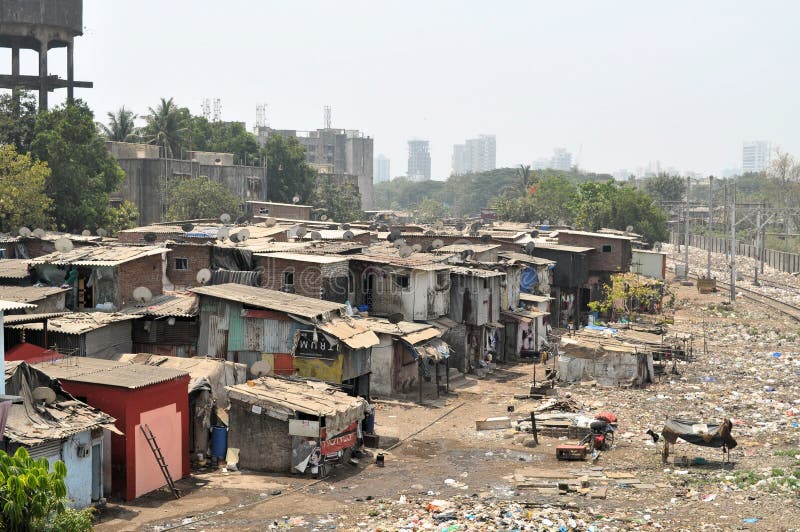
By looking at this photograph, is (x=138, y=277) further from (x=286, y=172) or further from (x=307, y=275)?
(x=286, y=172)

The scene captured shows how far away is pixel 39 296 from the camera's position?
76.9 feet

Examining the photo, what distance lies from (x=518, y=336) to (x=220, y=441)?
17204 millimetres

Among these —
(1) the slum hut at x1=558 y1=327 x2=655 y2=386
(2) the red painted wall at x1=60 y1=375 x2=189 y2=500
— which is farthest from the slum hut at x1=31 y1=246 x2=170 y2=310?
(1) the slum hut at x1=558 y1=327 x2=655 y2=386

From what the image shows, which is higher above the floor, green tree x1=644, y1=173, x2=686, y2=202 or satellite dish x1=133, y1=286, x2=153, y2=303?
green tree x1=644, y1=173, x2=686, y2=202

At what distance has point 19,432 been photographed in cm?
1503

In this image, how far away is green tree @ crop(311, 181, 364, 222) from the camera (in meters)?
74.9

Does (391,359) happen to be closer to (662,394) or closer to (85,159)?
(662,394)

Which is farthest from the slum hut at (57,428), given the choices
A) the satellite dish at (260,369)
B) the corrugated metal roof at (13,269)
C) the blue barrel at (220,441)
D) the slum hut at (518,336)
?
the slum hut at (518,336)

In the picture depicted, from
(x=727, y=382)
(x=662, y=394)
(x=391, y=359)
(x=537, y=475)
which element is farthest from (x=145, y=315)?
(x=727, y=382)

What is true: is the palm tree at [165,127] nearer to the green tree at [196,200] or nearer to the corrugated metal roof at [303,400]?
the green tree at [196,200]

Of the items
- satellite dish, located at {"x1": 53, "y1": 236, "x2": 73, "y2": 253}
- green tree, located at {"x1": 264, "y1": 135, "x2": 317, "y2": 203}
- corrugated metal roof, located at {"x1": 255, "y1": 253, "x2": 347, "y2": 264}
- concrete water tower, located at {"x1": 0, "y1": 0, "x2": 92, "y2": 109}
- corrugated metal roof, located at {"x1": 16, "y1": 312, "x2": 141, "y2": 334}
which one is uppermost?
concrete water tower, located at {"x1": 0, "y1": 0, "x2": 92, "y2": 109}

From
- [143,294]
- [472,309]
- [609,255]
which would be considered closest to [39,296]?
[143,294]

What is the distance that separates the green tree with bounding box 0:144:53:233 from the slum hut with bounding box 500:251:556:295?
1980 cm

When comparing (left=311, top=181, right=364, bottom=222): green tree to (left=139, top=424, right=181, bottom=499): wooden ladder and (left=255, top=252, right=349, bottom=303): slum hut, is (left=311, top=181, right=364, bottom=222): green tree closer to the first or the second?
(left=255, top=252, right=349, bottom=303): slum hut
